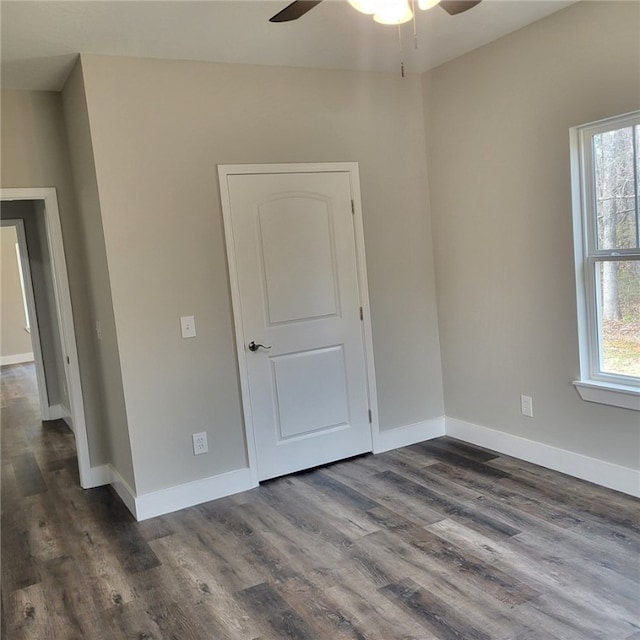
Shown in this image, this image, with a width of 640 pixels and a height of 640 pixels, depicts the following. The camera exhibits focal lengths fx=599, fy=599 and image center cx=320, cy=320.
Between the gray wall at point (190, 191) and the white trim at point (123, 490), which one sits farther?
the white trim at point (123, 490)

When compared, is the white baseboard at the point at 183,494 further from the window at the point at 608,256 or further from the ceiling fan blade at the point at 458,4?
the ceiling fan blade at the point at 458,4

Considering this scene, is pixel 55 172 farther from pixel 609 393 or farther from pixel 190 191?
pixel 609 393

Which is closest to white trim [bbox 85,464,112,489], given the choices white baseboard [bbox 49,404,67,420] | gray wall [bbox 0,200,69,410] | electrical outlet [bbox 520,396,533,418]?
gray wall [bbox 0,200,69,410]

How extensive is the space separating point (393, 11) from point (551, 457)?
2.70m

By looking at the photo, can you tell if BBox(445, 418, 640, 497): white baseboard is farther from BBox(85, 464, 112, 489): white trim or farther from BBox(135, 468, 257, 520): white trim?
BBox(85, 464, 112, 489): white trim

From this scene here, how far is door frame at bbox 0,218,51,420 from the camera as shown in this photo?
579 cm

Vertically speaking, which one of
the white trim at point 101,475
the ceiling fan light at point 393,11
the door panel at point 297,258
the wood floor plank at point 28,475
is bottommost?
the wood floor plank at point 28,475

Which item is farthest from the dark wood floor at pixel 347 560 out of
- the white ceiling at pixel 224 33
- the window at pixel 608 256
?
the white ceiling at pixel 224 33

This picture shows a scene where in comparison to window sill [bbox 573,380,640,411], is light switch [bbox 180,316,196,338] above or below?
above

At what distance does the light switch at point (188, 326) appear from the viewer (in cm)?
346

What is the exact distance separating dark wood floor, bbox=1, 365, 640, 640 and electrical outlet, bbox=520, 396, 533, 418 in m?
0.33

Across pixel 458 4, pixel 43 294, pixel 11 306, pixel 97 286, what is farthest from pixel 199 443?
pixel 11 306

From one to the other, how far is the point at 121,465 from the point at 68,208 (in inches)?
65.9

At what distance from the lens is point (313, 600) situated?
2469 mm
